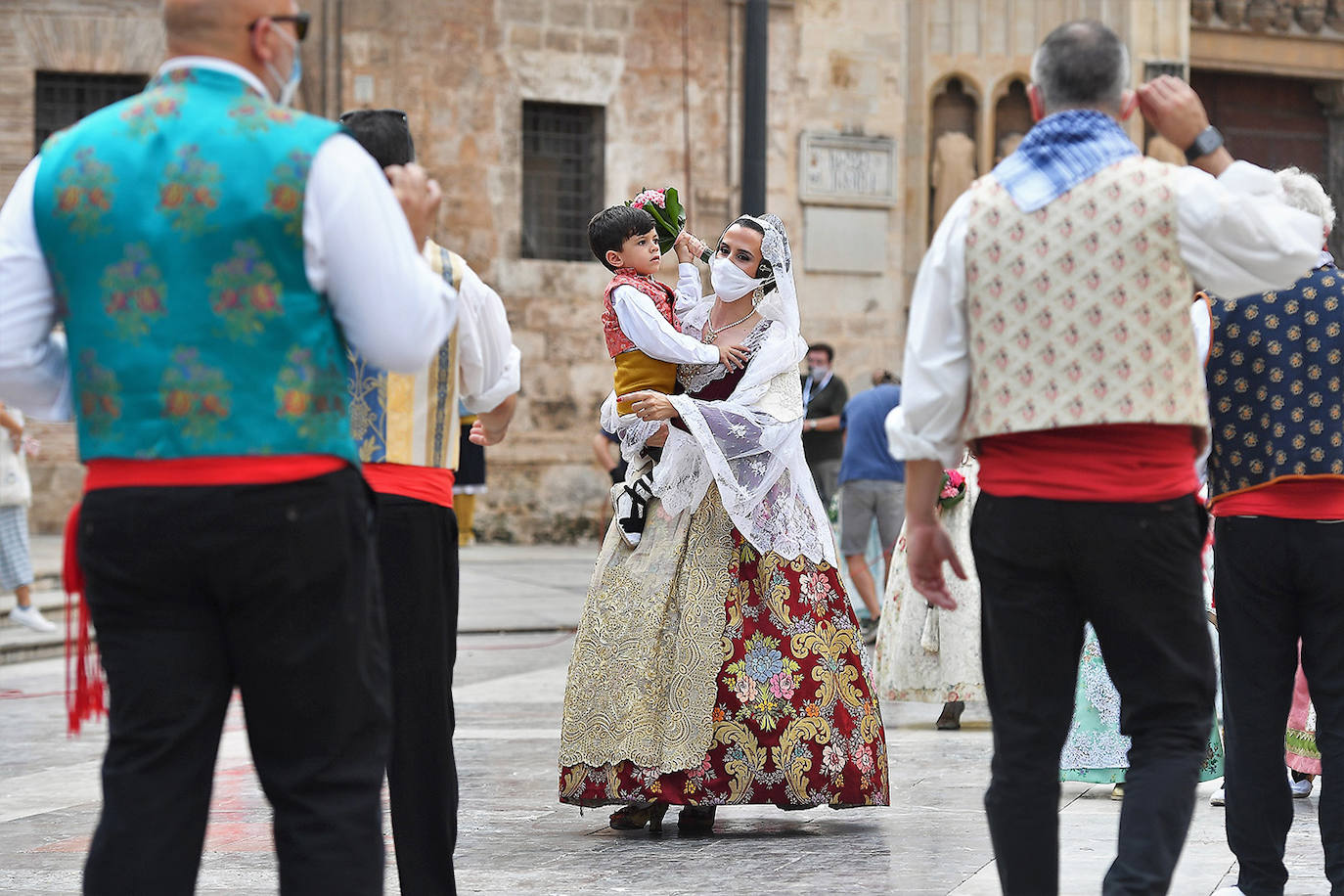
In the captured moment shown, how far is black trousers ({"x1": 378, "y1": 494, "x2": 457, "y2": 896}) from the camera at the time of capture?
4062 mm

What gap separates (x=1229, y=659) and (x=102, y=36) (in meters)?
14.9

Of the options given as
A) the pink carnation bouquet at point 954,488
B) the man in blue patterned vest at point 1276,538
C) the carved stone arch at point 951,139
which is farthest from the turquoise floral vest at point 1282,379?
the carved stone arch at point 951,139

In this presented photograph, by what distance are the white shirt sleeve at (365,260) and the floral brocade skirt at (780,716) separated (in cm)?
292

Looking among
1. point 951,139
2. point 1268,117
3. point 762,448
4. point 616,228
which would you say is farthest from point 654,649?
point 1268,117

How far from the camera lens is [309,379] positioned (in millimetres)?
2947

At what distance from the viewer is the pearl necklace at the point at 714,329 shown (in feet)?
19.9

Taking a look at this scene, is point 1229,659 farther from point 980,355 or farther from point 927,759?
point 927,759

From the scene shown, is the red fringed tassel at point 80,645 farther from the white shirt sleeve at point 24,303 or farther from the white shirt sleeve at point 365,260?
the white shirt sleeve at point 365,260

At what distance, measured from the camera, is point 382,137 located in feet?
13.1

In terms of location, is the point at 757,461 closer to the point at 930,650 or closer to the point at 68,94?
the point at 930,650

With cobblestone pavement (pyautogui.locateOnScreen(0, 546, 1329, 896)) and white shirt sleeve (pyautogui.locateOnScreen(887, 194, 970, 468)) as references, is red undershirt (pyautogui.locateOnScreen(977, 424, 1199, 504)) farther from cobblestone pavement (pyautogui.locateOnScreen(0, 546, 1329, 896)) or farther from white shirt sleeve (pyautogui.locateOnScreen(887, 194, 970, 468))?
cobblestone pavement (pyautogui.locateOnScreen(0, 546, 1329, 896))

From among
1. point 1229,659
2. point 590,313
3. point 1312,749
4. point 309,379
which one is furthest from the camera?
point 590,313

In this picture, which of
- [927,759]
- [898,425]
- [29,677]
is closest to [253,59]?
[898,425]

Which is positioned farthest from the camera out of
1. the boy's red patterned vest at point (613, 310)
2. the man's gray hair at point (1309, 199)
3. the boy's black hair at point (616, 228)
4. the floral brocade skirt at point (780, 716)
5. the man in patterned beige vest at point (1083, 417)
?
the boy's black hair at point (616, 228)
